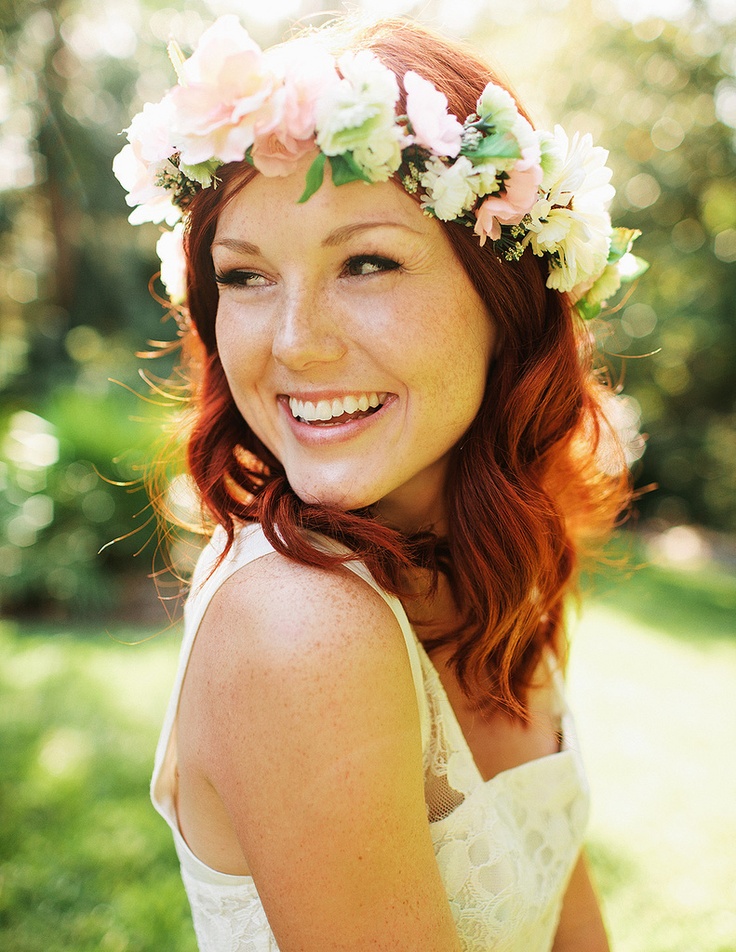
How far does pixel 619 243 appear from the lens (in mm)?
2129

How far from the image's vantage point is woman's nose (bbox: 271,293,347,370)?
4.99 ft

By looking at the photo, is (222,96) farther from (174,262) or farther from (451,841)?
(451,841)

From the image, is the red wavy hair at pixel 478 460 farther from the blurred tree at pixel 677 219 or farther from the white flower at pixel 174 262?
the blurred tree at pixel 677 219

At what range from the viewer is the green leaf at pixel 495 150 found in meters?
1.56

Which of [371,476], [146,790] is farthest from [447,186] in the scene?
[146,790]

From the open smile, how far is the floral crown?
15.3 inches

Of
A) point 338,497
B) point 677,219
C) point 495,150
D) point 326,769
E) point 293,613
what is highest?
point 677,219

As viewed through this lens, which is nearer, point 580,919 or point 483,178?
point 483,178

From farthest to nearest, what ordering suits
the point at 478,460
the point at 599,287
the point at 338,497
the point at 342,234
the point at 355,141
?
the point at 599,287
the point at 478,460
the point at 338,497
the point at 342,234
the point at 355,141

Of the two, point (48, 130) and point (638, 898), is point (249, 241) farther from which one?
point (48, 130)

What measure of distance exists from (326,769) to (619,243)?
159 centimetres

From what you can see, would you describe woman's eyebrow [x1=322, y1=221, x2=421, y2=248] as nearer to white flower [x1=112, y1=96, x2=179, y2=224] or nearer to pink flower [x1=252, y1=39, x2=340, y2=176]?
pink flower [x1=252, y1=39, x2=340, y2=176]

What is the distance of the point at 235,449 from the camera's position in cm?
202

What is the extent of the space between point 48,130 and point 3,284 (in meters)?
5.03
